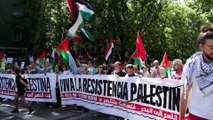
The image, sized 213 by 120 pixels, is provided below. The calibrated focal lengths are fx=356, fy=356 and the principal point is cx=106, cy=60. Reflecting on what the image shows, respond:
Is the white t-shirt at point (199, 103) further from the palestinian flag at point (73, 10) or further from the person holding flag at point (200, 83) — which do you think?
the palestinian flag at point (73, 10)

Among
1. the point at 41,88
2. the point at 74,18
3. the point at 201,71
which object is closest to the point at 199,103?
the point at 201,71

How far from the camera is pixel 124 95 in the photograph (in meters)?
9.27

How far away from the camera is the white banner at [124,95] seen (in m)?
7.58

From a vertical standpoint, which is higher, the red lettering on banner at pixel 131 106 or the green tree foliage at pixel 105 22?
the green tree foliage at pixel 105 22

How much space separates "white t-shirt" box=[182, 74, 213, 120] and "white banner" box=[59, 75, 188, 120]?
2.30 metres

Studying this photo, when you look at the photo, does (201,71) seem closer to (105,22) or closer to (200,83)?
(200,83)

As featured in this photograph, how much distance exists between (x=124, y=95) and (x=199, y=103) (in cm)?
599

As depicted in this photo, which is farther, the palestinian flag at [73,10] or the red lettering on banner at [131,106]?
the palestinian flag at [73,10]

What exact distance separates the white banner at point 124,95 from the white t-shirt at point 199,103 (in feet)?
7.54

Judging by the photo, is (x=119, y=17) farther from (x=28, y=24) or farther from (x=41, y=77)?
(x=41, y=77)

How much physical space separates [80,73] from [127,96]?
3369mm

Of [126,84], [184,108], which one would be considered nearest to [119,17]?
[126,84]

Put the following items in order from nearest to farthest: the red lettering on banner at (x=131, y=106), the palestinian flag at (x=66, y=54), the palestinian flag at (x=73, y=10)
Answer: the red lettering on banner at (x=131, y=106) < the palestinian flag at (x=66, y=54) < the palestinian flag at (x=73, y=10)

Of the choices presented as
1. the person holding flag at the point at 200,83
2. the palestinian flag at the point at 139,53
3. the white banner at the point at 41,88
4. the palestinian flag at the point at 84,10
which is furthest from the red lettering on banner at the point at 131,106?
the palestinian flag at the point at 84,10
